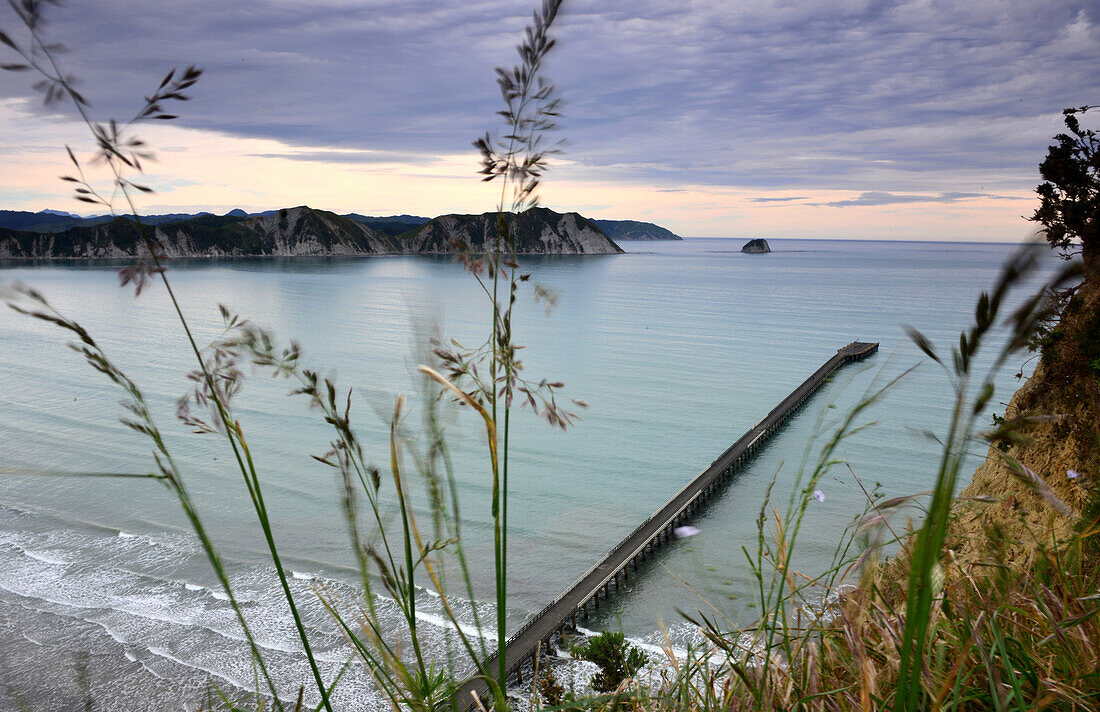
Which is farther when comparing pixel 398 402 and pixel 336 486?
pixel 336 486

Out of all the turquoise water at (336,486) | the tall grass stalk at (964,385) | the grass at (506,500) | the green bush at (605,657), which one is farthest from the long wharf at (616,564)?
the tall grass stalk at (964,385)

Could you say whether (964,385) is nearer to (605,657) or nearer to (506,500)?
(506,500)

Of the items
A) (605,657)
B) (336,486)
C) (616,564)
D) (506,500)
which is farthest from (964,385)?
(616,564)

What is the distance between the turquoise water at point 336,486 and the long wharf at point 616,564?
58 centimetres

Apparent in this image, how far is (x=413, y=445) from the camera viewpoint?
142cm

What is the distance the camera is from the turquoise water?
Result: 1396 centimetres

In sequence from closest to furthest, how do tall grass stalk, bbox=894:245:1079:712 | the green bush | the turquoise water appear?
tall grass stalk, bbox=894:245:1079:712 → the green bush → the turquoise water

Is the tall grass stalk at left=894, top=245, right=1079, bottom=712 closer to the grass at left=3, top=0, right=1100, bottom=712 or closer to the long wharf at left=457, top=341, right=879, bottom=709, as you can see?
the grass at left=3, top=0, right=1100, bottom=712

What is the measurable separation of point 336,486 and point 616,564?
621 inches

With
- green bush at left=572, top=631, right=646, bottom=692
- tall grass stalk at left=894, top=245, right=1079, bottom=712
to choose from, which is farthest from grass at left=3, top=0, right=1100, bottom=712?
green bush at left=572, top=631, right=646, bottom=692

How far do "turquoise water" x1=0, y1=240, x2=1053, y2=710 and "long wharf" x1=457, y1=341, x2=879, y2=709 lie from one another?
1.89 ft

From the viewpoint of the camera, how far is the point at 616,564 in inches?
669

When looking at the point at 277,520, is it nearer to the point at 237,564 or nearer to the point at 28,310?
the point at 237,564

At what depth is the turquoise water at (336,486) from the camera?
13961mm
